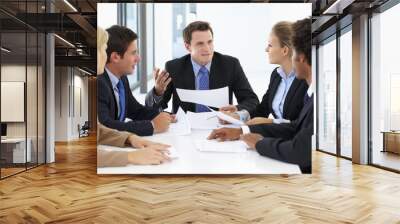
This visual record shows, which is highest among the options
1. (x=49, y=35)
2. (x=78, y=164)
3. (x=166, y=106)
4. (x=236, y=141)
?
(x=49, y=35)

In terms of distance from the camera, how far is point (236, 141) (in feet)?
18.8

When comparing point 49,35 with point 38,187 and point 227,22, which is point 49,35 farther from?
point 227,22

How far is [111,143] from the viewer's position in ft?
A: 19.0

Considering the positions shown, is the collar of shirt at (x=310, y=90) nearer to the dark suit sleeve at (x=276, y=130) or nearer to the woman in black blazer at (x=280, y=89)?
the woman in black blazer at (x=280, y=89)

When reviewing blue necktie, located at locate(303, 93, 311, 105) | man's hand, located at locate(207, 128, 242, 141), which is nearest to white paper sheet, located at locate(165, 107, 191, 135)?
man's hand, located at locate(207, 128, 242, 141)

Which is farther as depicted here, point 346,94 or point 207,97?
point 346,94

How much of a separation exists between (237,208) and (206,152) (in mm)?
1363

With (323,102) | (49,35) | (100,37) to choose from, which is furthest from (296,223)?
(323,102)

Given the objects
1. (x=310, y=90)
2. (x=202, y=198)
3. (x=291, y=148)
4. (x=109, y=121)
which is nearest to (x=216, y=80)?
(x=310, y=90)

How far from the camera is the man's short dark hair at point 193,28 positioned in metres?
5.79

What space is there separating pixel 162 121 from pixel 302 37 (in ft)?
7.53

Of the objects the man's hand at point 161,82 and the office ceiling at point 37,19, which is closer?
the man's hand at point 161,82

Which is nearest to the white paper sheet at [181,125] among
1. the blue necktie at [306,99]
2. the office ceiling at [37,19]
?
the blue necktie at [306,99]

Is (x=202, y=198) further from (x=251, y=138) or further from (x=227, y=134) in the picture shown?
(x=251, y=138)
